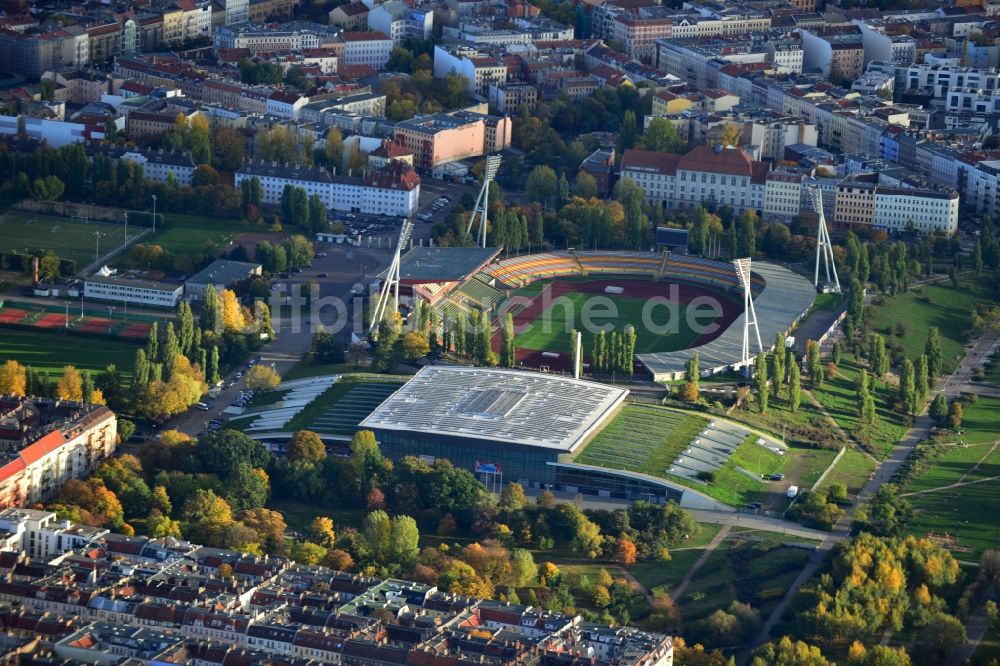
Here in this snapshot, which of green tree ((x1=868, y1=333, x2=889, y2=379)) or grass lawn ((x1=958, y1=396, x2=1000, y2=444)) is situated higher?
green tree ((x1=868, y1=333, x2=889, y2=379))

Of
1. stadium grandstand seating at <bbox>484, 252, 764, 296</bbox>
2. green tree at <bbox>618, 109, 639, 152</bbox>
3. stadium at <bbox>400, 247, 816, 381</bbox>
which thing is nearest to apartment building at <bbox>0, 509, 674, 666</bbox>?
stadium at <bbox>400, 247, 816, 381</bbox>

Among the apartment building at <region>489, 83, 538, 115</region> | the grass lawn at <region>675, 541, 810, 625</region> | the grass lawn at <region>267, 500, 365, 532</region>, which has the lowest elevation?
the grass lawn at <region>267, 500, 365, 532</region>

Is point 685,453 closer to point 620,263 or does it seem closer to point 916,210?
point 620,263

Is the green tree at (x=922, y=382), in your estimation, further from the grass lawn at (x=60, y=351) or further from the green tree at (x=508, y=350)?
the grass lawn at (x=60, y=351)

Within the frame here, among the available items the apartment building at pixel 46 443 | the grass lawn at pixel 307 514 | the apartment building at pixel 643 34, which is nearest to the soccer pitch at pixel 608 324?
the grass lawn at pixel 307 514

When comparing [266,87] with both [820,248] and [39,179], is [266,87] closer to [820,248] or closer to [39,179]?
[39,179]

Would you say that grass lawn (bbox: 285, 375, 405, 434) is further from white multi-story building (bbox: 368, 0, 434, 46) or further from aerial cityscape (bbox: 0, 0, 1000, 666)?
white multi-story building (bbox: 368, 0, 434, 46)
